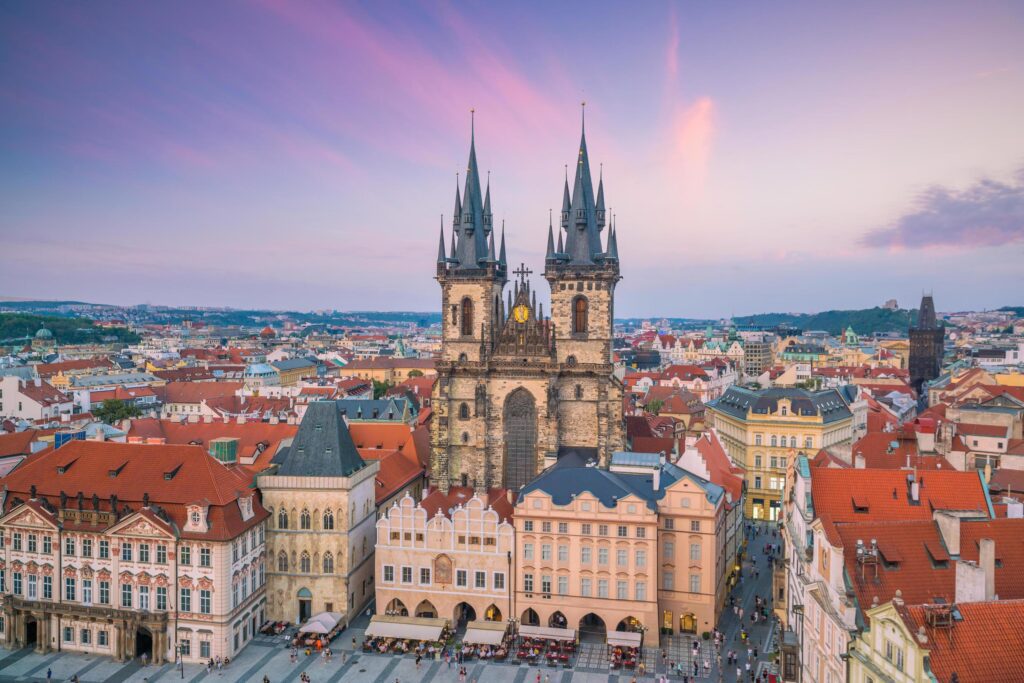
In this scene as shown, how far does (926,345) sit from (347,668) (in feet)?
590

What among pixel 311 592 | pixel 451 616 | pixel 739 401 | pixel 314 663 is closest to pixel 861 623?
pixel 451 616

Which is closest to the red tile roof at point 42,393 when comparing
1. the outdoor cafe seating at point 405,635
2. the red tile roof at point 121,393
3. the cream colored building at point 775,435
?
the red tile roof at point 121,393

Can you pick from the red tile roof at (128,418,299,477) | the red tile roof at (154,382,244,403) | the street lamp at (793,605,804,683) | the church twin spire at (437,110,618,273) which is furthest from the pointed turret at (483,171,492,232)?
the red tile roof at (154,382,244,403)

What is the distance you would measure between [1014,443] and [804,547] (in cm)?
5242

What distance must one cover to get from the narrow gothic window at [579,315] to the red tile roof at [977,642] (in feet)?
170

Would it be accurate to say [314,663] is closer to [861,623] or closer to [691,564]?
[691,564]

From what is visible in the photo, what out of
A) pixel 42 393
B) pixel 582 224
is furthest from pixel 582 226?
pixel 42 393

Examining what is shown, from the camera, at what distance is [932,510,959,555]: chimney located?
37844mm

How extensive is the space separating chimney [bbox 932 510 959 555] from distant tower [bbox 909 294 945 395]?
17110 cm

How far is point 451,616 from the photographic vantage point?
60000 mm

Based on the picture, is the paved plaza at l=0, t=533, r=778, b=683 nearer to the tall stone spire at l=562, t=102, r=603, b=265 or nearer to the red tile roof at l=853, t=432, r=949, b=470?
the red tile roof at l=853, t=432, r=949, b=470

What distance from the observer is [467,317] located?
84.4 metres

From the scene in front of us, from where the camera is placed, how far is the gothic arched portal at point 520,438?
80.8 meters

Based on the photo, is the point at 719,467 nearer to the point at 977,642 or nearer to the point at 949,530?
the point at 949,530
